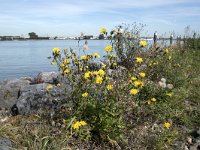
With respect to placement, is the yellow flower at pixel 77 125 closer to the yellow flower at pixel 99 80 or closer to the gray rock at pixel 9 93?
the yellow flower at pixel 99 80

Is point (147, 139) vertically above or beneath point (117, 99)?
beneath

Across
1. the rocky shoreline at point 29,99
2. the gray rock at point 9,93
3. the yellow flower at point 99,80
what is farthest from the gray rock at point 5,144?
the gray rock at point 9,93

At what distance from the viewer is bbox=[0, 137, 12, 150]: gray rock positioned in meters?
4.21

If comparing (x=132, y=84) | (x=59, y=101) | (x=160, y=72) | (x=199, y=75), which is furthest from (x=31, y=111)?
(x=199, y=75)

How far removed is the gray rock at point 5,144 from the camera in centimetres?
421

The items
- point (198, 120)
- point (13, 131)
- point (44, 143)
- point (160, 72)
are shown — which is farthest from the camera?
point (160, 72)

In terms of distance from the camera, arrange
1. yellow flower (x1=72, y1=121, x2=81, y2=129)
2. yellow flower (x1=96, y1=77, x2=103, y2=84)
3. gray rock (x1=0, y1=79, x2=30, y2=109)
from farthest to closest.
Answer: gray rock (x1=0, y1=79, x2=30, y2=109) → yellow flower (x1=96, y1=77, x2=103, y2=84) → yellow flower (x1=72, y1=121, x2=81, y2=129)

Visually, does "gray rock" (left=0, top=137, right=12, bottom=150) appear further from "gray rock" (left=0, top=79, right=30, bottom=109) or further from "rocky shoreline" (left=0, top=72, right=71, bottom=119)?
"gray rock" (left=0, top=79, right=30, bottom=109)

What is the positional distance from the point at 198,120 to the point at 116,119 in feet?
6.68

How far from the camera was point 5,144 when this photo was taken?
4.34 m

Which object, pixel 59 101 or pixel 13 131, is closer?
pixel 13 131

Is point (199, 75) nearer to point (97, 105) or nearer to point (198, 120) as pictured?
point (198, 120)

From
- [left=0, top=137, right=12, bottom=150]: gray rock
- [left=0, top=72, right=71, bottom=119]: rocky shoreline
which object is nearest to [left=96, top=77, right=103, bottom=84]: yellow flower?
[left=0, top=72, right=71, bottom=119]: rocky shoreline

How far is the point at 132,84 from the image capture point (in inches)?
Result: 218
